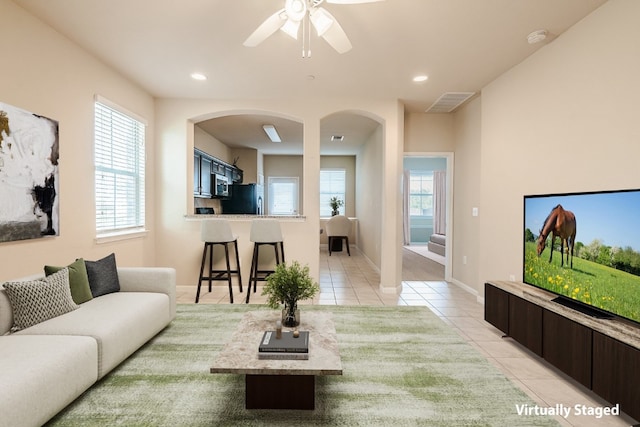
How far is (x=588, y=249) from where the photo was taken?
2287 millimetres

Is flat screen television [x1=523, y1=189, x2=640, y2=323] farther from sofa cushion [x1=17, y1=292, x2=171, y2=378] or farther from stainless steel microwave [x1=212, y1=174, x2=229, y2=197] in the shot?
stainless steel microwave [x1=212, y1=174, x2=229, y2=197]

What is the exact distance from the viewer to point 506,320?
9.48 feet

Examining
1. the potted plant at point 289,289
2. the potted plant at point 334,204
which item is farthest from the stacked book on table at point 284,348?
the potted plant at point 334,204

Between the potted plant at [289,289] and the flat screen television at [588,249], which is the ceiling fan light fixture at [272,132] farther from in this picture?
the flat screen television at [588,249]

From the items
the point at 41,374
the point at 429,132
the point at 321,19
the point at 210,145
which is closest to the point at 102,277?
the point at 41,374

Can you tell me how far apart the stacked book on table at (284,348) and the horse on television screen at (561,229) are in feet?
7.04

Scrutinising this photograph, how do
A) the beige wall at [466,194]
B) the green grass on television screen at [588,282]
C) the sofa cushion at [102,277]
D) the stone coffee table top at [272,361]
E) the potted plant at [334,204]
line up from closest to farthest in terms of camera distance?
the stone coffee table top at [272,361] < the green grass on television screen at [588,282] < the sofa cushion at [102,277] < the beige wall at [466,194] < the potted plant at [334,204]

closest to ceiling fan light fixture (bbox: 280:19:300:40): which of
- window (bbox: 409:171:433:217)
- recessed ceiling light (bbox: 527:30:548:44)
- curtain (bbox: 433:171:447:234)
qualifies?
recessed ceiling light (bbox: 527:30:548:44)

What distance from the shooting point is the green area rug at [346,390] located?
70.8 inches

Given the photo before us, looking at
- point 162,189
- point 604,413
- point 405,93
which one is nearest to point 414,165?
point 405,93

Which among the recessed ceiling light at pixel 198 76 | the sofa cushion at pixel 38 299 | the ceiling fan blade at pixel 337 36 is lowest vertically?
the sofa cushion at pixel 38 299

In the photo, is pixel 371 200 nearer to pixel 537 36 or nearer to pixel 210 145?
pixel 210 145

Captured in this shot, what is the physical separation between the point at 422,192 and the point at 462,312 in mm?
7543

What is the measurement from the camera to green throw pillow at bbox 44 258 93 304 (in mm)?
2514
